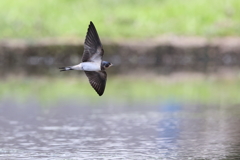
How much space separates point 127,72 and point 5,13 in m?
11.9

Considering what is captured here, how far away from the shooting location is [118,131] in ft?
42.5

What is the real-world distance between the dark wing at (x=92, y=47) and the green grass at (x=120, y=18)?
917 inches

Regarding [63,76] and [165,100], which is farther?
[63,76]

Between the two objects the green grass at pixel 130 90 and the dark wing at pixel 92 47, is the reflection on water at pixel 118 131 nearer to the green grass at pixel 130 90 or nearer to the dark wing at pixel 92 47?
the green grass at pixel 130 90

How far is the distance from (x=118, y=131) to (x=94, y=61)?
3331 mm

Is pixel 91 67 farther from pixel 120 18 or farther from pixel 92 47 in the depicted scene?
pixel 120 18

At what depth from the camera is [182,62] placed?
3184cm

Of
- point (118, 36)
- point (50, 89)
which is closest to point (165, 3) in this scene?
point (118, 36)

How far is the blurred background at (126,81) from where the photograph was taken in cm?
1171

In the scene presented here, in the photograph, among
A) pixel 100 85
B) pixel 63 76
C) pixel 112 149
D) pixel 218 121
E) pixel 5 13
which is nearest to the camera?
pixel 100 85

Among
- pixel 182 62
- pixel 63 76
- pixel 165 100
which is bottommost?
pixel 165 100

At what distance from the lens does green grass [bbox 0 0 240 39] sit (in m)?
34.1

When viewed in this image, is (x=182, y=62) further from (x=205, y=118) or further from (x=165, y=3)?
(x=205, y=118)

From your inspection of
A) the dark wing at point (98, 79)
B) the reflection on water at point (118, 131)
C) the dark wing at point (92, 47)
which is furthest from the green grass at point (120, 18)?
the dark wing at point (92, 47)
